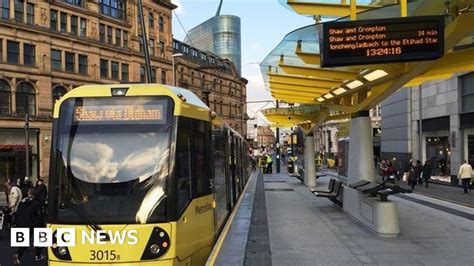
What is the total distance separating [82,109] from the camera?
727cm

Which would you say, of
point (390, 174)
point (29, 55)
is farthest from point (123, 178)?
point (29, 55)

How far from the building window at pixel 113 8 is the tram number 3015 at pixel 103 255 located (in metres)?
51.8

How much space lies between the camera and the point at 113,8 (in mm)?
57656

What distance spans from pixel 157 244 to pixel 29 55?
143 feet

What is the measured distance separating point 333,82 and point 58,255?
37.4 ft

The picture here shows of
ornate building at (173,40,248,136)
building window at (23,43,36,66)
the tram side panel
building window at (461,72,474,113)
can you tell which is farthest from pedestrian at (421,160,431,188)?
ornate building at (173,40,248,136)

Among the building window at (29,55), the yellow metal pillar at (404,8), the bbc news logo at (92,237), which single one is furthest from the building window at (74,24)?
the bbc news logo at (92,237)

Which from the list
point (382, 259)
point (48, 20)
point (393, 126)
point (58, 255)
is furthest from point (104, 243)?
point (48, 20)

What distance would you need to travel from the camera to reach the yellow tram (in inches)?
265

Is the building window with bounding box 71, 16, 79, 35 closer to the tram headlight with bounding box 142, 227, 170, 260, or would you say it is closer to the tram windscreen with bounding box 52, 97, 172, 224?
the tram windscreen with bounding box 52, 97, 172, 224

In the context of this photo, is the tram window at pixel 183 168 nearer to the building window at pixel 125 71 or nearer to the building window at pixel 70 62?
the building window at pixel 70 62

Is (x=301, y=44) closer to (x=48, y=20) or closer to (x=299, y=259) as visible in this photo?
(x=299, y=259)

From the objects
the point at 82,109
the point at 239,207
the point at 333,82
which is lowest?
the point at 239,207

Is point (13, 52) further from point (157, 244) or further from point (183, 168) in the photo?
point (157, 244)
